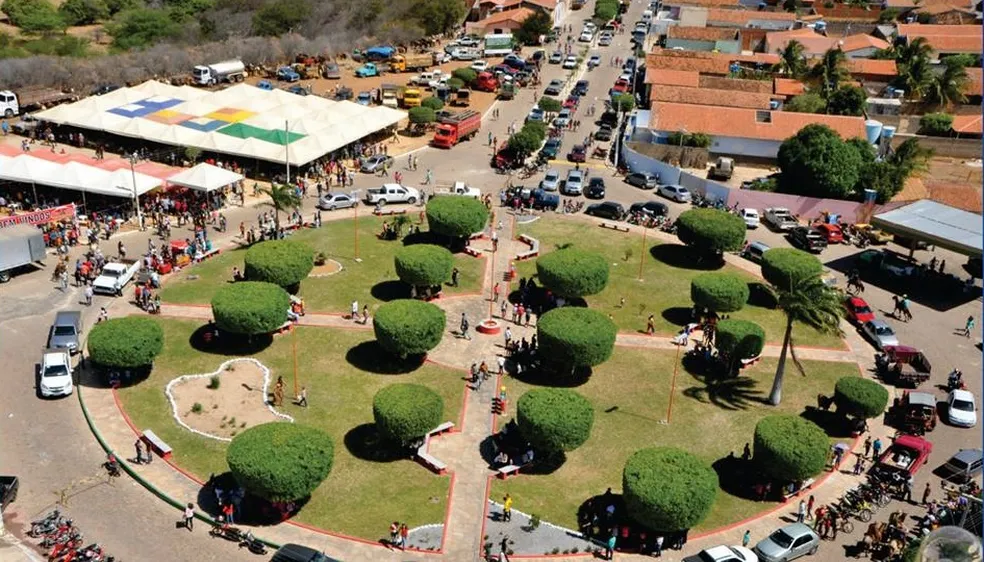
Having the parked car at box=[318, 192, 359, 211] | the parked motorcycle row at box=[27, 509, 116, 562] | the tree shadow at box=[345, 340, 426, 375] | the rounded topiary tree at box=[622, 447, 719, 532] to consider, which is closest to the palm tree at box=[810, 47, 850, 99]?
the parked car at box=[318, 192, 359, 211]

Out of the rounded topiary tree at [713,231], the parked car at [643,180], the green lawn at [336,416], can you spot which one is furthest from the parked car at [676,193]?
the green lawn at [336,416]

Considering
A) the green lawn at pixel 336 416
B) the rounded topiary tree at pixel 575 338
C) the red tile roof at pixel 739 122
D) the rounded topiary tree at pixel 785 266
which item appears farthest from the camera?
the red tile roof at pixel 739 122

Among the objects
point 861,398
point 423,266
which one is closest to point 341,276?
point 423,266

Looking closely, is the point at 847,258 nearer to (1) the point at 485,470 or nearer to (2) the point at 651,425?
(2) the point at 651,425

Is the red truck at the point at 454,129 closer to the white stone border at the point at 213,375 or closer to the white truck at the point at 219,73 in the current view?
the white truck at the point at 219,73

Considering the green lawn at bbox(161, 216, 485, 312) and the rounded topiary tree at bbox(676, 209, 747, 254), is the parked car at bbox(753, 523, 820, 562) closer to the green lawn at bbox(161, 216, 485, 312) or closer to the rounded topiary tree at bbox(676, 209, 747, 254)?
the rounded topiary tree at bbox(676, 209, 747, 254)

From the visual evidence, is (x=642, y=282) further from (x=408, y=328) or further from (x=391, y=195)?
(x=391, y=195)

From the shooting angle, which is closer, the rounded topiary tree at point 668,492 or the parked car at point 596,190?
the rounded topiary tree at point 668,492

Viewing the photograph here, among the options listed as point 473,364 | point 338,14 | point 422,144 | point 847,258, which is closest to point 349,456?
point 473,364
